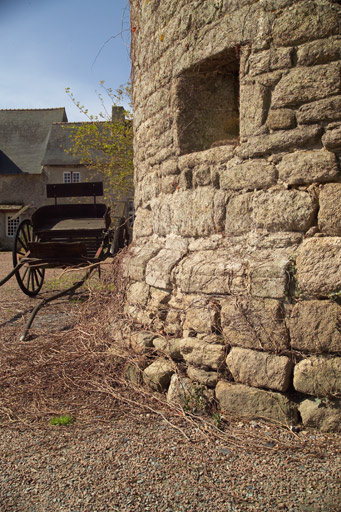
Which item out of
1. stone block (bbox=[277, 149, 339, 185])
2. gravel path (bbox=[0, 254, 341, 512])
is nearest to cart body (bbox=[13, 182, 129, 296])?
gravel path (bbox=[0, 254, 341, 512])

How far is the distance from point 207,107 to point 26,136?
25.5 meters

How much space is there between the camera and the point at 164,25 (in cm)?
369

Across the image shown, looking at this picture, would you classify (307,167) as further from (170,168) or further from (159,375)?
(159,375)

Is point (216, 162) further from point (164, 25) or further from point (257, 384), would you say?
point (257, 384)

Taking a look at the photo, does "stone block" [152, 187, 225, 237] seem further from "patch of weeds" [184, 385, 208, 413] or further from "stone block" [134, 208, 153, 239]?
"patch of weeds" [184, 385, 208, 413]

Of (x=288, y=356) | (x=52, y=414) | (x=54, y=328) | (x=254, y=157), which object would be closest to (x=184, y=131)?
(x=254, y=157)

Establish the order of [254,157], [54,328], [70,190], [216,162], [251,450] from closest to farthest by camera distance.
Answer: [251,450] < [254,157] < [216,162] < [54,328] < [70,190]

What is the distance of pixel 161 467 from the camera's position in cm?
244

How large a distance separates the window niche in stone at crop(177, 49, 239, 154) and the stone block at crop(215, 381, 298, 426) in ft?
6.04

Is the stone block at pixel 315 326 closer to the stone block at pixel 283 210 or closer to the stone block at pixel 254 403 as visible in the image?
the stone block at pixel 254 403

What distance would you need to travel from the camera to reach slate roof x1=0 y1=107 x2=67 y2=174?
2470cm

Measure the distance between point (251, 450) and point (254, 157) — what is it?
1849 millimetres

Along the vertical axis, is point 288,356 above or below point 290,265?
below

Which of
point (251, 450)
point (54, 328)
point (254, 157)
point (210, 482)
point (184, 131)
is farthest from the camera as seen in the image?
point (54, 328)
